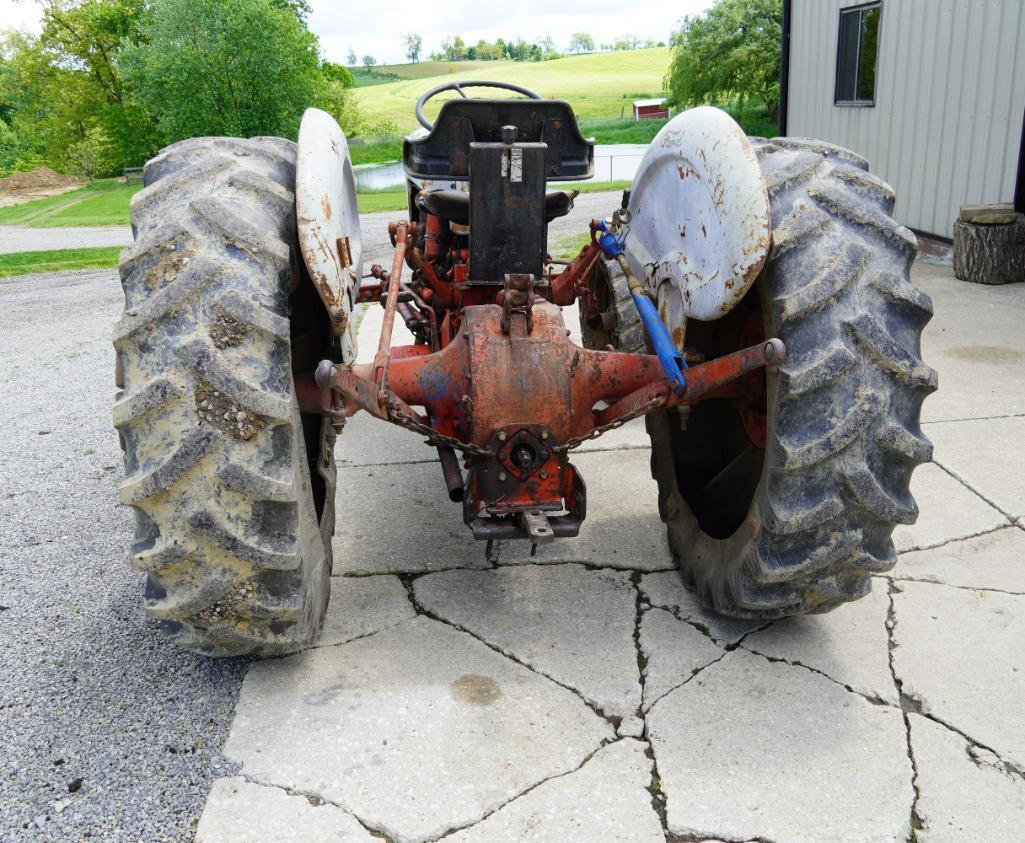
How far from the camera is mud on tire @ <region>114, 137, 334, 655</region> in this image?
2133 millimetres

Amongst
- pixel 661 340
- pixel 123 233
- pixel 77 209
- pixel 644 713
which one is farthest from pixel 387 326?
pixel 77 209

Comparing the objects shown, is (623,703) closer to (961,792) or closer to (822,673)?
(822,673)

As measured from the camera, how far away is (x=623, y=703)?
8.18 ft

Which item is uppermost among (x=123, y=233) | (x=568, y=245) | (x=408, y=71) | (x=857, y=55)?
(x=408, y=71)

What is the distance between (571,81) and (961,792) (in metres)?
69.5

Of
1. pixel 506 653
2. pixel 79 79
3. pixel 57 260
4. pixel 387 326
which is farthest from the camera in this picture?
pixel 79 79

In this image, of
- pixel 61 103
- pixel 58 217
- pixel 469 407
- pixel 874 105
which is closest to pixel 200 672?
pixel 469 407

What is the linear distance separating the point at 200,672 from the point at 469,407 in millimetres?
1119

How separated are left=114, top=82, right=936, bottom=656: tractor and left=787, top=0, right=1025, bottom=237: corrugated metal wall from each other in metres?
6.55

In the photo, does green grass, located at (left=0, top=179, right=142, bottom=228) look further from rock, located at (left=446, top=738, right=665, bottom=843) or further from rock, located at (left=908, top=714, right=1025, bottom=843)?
rock, located at (left=908, top=714, right=1025, bottom=843)

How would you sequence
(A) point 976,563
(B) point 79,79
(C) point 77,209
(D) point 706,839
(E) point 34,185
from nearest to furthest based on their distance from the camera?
(D) point 706,839
(A) point 976,563
(C) point 77,209
(E) point 34,185
(B) point 79,79

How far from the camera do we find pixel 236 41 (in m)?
27.4

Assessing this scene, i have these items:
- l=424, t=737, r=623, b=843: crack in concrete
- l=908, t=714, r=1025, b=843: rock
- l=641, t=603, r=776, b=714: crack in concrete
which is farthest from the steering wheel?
l=908, t=714, r=1025, b=843: rock

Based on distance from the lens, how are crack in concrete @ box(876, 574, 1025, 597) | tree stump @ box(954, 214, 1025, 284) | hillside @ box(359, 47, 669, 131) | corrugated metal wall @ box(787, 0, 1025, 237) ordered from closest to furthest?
crack in concrete @ box(876, 574, 1025, 597), tree stump @ box(954, 214, 1025, 284), corrugated metal wall @ box(787, 0, 1025, 237), hillside @ box(359, 47, 669, 131)
